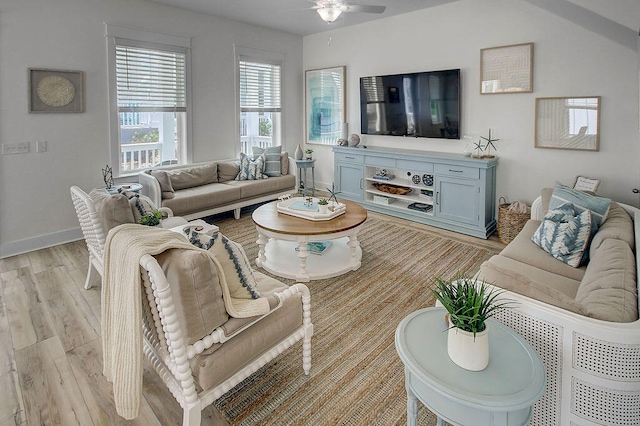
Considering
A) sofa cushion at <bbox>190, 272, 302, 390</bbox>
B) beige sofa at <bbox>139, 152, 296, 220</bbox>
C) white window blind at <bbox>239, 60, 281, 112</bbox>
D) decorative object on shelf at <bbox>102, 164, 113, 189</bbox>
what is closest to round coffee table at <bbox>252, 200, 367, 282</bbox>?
sofa cushion at <bbox>190, 272, 302, 390</bbox>

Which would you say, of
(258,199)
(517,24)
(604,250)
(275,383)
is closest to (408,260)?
(604,250)

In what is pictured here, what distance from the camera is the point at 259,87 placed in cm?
649

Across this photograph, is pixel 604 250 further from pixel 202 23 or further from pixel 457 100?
pixel 202 23

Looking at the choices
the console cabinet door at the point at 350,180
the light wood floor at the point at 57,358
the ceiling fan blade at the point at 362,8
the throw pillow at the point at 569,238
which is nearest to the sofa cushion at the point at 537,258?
the throw pillow at the point at 569,238

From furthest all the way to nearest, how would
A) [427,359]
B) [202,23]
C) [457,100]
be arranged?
[202,23], [457,100], [427,359]

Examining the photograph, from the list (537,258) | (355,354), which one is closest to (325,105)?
(537,258)

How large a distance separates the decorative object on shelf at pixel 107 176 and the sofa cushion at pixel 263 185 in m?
1.54

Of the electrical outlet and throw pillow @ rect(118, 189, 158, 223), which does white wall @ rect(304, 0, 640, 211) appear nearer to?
throw pillow @ rect(118, 189, 158, 223)

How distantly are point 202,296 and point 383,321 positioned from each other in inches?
65.0

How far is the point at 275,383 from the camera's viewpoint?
2.21 m

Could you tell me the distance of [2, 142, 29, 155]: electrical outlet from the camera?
4.01 meters

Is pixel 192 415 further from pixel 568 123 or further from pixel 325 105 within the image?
pixel 325 105

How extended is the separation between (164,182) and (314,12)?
3.12m

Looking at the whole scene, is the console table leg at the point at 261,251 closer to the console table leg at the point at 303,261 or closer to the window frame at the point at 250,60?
the console table leg at the point at 303,261
